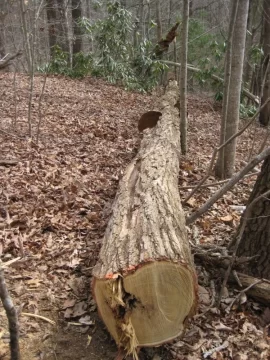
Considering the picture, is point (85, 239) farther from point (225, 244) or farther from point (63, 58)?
point (63, 58)

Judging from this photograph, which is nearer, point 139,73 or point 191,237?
point 191,237

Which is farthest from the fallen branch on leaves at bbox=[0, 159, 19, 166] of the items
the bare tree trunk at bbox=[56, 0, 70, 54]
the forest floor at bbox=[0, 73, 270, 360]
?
the bare tree trunk at bbox=[56, 0, 70, 54]

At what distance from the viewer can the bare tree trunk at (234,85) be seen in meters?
4.74

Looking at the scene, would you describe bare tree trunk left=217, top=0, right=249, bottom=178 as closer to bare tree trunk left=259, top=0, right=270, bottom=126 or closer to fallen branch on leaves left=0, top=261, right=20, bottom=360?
fallen branch on leaves left=0, top=261, right=20, bottom=360

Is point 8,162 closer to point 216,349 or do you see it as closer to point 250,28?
point 216,349

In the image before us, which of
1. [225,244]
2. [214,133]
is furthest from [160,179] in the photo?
[214,133]

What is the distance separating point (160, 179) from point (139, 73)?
9681 mm

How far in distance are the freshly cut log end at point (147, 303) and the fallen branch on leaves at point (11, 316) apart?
22.9 inches

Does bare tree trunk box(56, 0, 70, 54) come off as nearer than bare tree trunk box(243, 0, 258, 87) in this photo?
Yes

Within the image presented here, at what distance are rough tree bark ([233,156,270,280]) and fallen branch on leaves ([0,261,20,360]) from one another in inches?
77.9

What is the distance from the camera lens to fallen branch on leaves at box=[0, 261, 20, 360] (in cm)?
180

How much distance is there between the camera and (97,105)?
30.5 feet

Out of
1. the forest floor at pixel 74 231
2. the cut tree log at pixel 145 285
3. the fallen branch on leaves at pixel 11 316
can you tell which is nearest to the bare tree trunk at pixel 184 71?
the forest floor at pixel 74 231

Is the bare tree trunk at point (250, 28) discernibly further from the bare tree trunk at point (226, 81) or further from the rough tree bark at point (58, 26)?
the bare tree trunk at point (226, 81)
